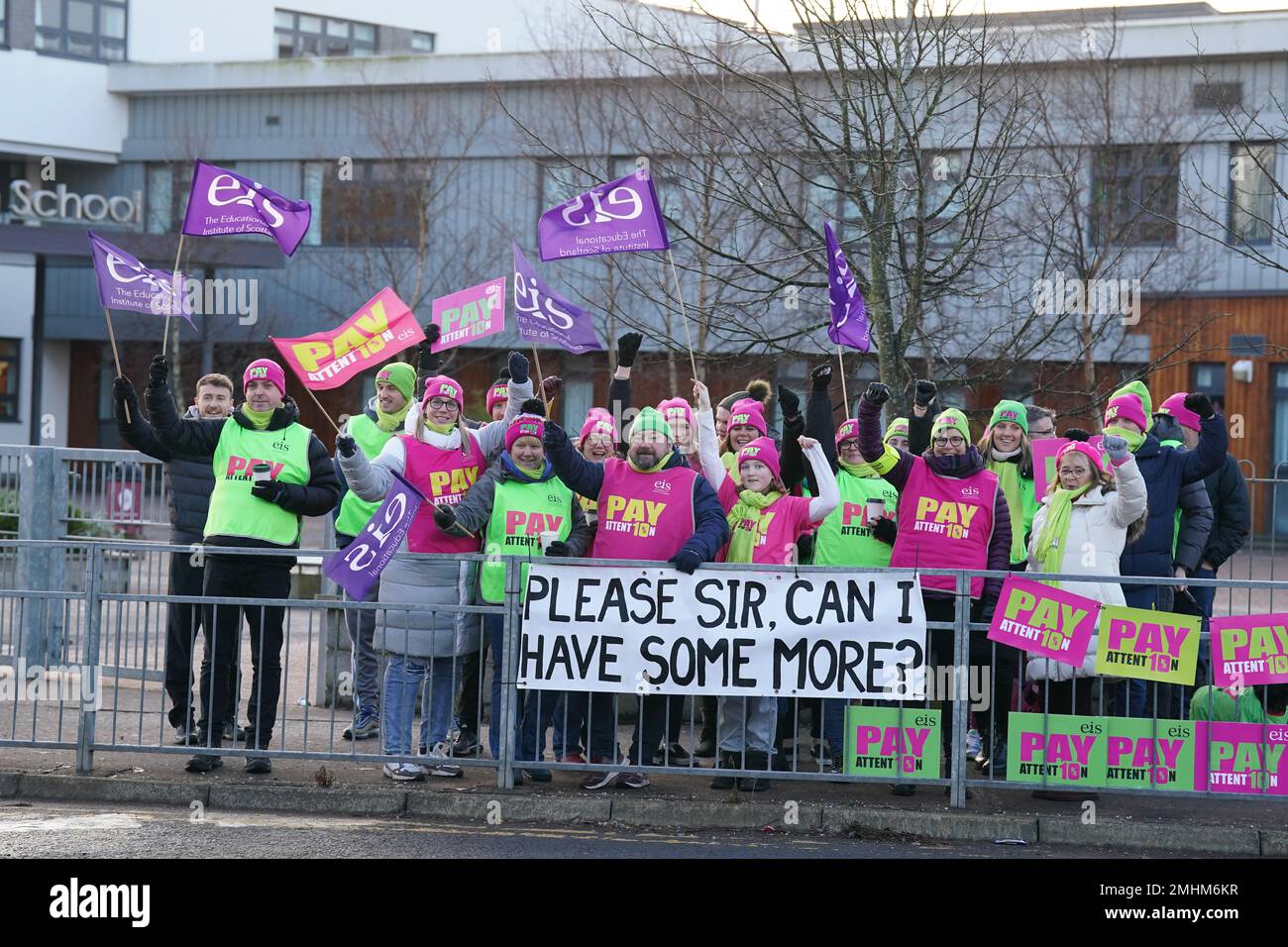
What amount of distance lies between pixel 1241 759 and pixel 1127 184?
15.9 metres

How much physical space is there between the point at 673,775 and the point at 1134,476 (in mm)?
3063

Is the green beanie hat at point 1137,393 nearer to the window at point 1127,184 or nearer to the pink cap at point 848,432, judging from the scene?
the pink cap at point 848,432

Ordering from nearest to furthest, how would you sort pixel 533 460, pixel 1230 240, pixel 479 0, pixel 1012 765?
pixel 1012 765, pixel 533 460, pixel 1230 240, pixel 479 0

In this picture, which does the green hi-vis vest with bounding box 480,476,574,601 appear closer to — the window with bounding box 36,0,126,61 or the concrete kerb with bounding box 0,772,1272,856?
the concrete kerb with bounding box 0,772,1272,856

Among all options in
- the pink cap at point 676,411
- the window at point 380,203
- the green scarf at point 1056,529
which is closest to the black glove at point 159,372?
the pink cap at point 676,411

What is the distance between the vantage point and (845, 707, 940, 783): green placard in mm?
8375

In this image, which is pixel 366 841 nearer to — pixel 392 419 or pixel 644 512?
pixel 644 512

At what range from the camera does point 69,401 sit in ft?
130

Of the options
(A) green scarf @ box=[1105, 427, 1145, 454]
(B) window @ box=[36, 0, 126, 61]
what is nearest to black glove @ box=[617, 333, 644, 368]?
(A) green scarf @ box=[1105, 427, 1145, 454]

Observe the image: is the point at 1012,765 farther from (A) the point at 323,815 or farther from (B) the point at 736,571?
(A) the point at 323,815

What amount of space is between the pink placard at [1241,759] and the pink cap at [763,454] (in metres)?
2.60

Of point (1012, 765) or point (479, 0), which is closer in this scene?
point (1012, 765)
